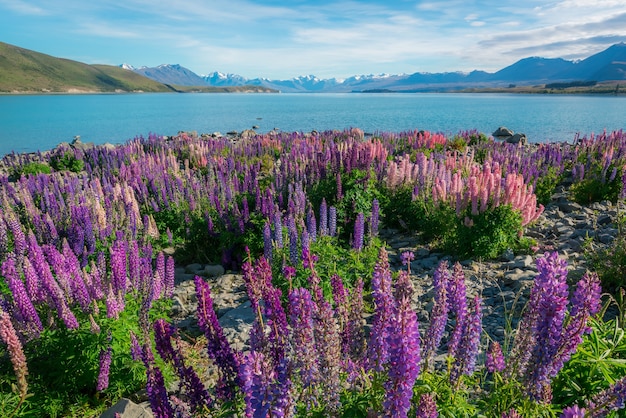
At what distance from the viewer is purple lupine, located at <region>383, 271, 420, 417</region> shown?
2.05 metres

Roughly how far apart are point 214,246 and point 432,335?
7.65 meters

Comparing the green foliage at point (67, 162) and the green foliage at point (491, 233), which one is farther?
the green foliage at point (67, 162)

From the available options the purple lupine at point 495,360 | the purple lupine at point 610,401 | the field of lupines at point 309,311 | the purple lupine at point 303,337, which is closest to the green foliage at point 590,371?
the field of lupines at point 309,311

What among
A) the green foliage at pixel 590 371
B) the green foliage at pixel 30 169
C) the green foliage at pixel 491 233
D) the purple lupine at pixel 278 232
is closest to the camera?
the green foliage at pixel 590 371

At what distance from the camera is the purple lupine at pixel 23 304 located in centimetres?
461

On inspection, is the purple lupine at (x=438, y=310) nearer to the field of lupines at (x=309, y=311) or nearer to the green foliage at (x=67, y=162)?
the field of lupines at (x=309, y=311)

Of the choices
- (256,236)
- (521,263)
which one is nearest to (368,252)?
(256,236)

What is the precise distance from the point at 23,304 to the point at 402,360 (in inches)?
185

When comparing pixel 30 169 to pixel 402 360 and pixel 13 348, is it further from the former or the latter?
pixel 402 360

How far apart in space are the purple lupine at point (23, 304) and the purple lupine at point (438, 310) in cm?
460

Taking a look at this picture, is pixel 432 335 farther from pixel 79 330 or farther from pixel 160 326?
pixel 79 330

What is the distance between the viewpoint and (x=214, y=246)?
9.96 m

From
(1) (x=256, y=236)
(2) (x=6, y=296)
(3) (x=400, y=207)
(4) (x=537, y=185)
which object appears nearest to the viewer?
(2) (x=6, y=296)

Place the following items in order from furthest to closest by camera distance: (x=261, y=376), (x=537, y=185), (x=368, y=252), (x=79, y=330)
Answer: (x=537, y=185) → (x=368, y=252) → (x=79, y=330) → (x=261, y=376)
